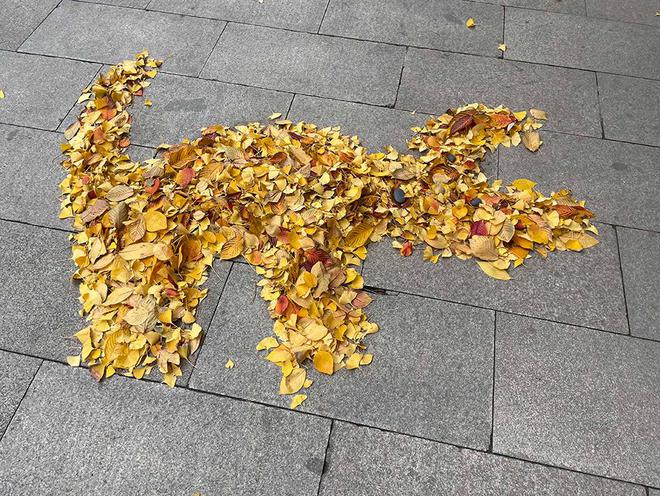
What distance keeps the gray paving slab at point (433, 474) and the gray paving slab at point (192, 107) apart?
250 centimetres

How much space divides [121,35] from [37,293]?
106 inches

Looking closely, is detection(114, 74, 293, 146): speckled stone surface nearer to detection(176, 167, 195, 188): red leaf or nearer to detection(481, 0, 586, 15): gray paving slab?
detection(176, 167, 195, 188): red leaf

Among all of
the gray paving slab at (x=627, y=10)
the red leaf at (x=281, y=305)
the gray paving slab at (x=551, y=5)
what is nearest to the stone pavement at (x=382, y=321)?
the red leaf at (x=281, y=305)

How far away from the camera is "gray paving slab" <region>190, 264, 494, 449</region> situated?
2713 mm

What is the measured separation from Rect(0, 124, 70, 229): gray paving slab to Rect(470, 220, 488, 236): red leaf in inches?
99.5

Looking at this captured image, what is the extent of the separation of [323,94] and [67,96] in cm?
200

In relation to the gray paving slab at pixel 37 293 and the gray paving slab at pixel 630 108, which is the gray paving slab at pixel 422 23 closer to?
the gray paving slab at pixel 630 108

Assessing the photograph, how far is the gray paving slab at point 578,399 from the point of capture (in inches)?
103

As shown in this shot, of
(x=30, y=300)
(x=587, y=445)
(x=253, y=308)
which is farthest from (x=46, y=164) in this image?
(x=587, y=445)

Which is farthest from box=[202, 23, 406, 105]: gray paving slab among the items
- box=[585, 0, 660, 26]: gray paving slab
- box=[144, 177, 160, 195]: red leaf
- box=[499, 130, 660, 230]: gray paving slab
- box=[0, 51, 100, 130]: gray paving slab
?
box=[585, 0, 660, 26]: gray paving slab

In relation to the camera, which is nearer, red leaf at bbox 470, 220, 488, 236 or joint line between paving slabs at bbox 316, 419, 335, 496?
joint line between paving slabs at bbox 316, 419, 335, 496

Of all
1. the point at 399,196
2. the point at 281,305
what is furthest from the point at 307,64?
the point at 281,305

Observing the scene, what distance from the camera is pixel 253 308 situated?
3078mm

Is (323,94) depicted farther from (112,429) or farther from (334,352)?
(112,429)
